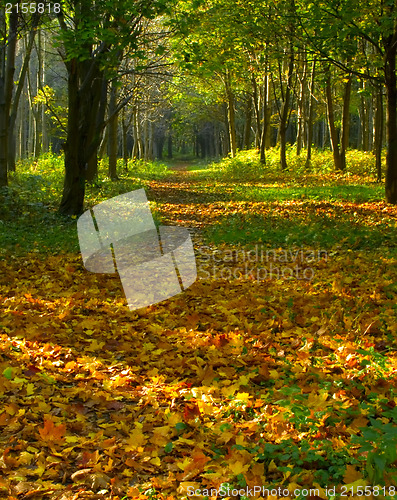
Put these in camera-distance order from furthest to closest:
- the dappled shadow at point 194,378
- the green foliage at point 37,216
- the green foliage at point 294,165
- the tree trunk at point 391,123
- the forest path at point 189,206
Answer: the green foliage at point 294,165
the forest path at point 189,206
the tree trunk at point 391,123
the green foliage at point 37,216
the dappled shadow at point 194,378

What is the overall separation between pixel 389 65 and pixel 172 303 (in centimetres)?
834

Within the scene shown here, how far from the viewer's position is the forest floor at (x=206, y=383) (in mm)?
2670

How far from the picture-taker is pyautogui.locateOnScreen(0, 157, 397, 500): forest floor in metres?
2.67

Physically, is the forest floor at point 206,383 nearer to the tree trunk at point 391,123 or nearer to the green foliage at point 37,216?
the green foliage at point 37,216

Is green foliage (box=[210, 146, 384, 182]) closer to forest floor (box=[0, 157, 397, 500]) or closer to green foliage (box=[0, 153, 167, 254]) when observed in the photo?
green foliage (box=[0, 153, 167, 254])

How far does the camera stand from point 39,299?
6.11 metres

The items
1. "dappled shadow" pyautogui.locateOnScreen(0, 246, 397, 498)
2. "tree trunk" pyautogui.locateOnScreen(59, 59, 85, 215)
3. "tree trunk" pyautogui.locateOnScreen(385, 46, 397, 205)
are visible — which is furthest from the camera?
"tree trunk" pyautogui.locateOnScreen(59, 59, 85, 215)

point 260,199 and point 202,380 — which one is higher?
point 260,199

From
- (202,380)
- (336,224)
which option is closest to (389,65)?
(336,224)

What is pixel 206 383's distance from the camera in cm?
394

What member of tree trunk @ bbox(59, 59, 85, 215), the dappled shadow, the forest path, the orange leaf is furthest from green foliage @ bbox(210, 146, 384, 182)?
the orange leaf

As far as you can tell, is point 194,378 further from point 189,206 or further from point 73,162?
point 189,206

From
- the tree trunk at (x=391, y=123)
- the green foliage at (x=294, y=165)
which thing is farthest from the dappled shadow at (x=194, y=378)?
the green foliage at (x=294, y=165)

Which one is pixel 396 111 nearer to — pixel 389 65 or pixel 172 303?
pixel 389 65
